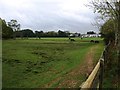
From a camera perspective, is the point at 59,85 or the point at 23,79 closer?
the point at 59,85

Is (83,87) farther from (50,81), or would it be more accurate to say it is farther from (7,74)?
(7,74)

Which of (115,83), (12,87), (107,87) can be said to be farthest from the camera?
(12,87)

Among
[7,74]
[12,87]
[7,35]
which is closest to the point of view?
[12,87]

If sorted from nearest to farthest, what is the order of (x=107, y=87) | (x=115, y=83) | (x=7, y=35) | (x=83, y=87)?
1. (x=83, y=87)
2. (x=107, y=87)
3. (x=115, y=83)
4. (x=7, y=35)

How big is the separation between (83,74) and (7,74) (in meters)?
5.50

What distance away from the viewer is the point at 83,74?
62.8 ft

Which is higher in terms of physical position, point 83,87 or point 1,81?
point 83,87

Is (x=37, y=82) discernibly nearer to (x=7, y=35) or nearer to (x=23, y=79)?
(x=23, y=79)

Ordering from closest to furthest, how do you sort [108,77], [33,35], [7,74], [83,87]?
[83,87]
[108,77]
[7,74]
[33,35]

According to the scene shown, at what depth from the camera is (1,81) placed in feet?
57.7

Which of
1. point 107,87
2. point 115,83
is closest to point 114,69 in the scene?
point 115,83

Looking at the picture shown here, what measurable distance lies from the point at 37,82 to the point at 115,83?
18.5 ft

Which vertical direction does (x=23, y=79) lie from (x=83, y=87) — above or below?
below

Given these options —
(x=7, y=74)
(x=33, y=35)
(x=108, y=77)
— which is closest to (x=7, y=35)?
(x=33, y=35)
